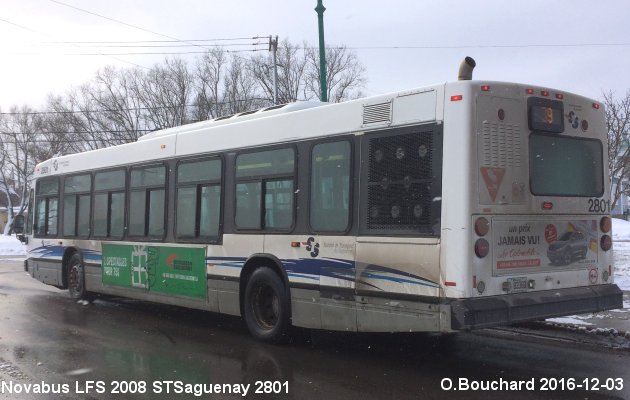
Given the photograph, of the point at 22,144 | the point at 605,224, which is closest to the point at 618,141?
the point at 605,224

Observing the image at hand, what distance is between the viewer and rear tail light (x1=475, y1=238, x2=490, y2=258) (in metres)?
5.63

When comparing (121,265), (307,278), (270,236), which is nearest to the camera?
(307,278)

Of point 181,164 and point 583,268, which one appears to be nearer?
point 583,268

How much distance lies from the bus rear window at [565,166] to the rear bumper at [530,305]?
1.08m

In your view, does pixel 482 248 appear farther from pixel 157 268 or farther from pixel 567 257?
pixel 157 268

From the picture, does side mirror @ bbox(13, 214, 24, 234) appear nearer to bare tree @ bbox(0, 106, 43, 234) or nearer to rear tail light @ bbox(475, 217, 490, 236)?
rear tail light @ bbox(475, 217, 490, 236)

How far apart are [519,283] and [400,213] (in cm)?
139

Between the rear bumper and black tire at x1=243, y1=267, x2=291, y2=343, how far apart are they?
2639 mm

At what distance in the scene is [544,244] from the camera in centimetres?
619

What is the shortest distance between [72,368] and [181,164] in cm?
381

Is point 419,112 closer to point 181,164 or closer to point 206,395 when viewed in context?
point 206,395

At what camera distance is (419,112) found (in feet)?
20.0

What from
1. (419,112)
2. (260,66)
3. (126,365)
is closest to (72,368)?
(126,365)

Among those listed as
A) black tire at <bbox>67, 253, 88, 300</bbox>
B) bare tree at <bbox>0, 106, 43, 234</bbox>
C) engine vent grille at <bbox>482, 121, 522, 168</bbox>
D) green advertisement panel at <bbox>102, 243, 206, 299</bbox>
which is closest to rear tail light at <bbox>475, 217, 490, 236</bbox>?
engine vent grille at <bbox>482, 121, 522, 168</bbox>
